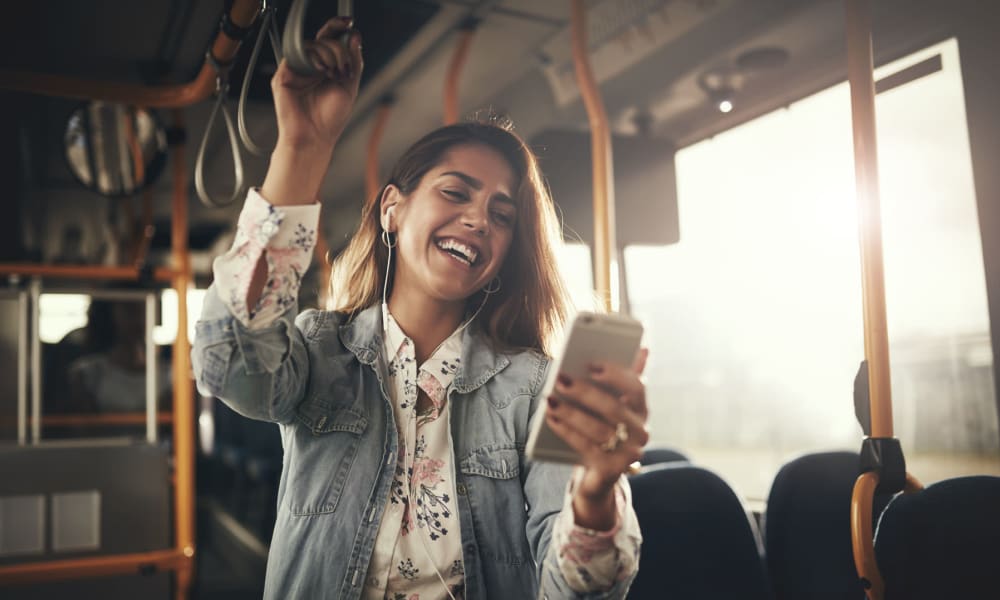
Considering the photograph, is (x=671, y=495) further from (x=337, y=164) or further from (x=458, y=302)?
(x=337, y=164)

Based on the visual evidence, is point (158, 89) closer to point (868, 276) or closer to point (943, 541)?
point (868, 276)

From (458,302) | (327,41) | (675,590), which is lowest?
(675,590)

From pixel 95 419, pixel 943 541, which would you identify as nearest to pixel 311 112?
pixel 943 541

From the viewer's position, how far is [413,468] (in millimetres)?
1246

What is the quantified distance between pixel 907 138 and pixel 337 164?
3.23 m

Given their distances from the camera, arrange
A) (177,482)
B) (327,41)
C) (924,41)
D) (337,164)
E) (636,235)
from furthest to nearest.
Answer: (337,164)
(636,235)
(177,482)
(924,41)
(327,41)

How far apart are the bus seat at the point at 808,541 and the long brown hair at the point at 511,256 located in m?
1.13

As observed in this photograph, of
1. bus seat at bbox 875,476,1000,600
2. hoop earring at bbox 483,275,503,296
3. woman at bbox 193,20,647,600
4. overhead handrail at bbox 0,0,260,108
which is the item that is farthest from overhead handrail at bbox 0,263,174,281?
bus seat at bbox 875,476,1000,600

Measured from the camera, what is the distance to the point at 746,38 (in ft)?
9.92

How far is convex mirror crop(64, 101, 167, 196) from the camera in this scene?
3.12m

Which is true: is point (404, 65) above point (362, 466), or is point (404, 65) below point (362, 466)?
above

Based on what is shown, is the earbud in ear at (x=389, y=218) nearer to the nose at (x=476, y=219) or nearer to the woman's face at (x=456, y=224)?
the woman's face at (x=456, y=224)

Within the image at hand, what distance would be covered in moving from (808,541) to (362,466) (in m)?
1.50

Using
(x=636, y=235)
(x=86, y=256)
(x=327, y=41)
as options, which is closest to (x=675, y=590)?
(x=327, y=41)
